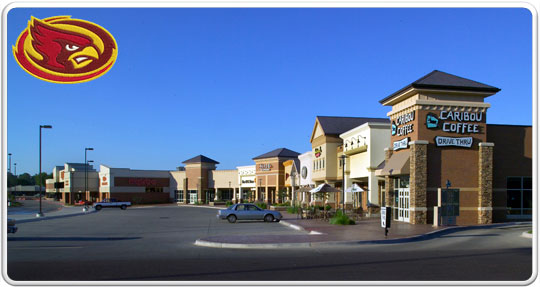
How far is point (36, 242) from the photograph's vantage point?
65.8ft

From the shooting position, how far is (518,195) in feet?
96.7

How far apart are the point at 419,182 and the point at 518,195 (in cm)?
774

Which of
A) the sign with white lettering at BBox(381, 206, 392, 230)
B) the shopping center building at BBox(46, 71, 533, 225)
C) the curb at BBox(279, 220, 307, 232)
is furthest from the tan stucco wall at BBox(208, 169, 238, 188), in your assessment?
the sign with white lettering at BBox(381, 206, 392, 230)

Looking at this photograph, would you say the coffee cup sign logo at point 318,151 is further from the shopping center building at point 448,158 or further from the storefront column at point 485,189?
the storefront column at point 485,189

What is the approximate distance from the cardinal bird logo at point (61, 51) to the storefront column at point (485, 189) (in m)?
22.0

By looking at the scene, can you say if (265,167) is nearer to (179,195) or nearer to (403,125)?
(179,195)

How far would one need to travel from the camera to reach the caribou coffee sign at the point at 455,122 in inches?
1062

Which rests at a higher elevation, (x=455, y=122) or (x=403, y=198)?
(x=455, y=122)

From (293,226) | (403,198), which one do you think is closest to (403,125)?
(403,198)

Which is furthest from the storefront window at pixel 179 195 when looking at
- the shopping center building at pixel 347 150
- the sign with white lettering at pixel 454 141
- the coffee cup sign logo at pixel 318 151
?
the sign with white lettering at pixel 454 141

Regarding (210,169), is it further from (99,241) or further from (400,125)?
(99,241)

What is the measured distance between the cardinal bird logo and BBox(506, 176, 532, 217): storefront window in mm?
25664
